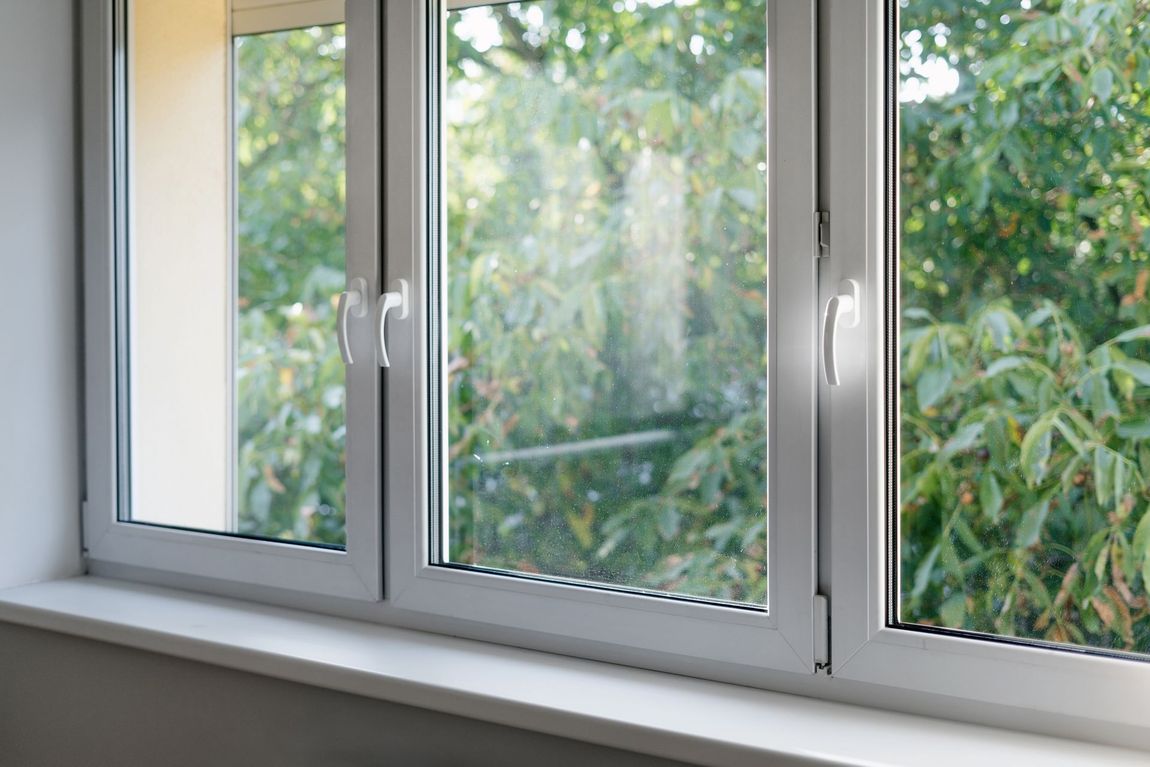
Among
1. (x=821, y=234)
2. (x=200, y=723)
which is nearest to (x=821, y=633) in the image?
(x=821, y=234)

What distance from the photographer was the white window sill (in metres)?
1.01

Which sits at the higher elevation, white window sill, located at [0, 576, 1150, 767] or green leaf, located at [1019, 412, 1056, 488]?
green leaf, located at [1019, 412, 1056, 488]

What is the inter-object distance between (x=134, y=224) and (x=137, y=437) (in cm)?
37


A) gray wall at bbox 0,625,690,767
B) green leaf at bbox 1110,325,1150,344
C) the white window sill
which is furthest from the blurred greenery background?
gray wall at bbox 0,625,690,767

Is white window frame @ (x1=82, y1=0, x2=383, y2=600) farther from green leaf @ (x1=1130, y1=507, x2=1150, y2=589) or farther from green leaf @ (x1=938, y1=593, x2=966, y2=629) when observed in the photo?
green leaf @ (x1=1130, y1=507, x2=1150, y2=589)

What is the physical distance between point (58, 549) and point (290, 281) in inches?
24.8

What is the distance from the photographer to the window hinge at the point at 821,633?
44.7 inches

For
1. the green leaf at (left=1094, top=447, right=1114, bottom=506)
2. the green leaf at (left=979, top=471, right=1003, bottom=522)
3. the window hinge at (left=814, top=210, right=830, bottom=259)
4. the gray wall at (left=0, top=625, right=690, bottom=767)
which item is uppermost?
the window hinge at (left=814, top=210, right=830, bottom=259)

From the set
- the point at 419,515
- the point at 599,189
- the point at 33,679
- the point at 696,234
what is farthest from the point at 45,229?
the point at 696,234

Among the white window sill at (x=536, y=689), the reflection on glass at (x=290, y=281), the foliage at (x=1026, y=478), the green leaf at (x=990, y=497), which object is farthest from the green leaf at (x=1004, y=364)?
the reflection on glass at (x=290, y=281)

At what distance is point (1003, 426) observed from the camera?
106 cm

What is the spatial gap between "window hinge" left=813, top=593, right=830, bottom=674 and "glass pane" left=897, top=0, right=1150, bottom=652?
84mm

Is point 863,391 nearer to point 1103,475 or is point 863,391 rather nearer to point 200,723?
point 1103,475

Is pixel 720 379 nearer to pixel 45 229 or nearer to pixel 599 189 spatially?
pixel 599 189
